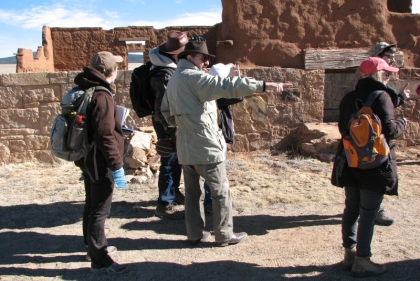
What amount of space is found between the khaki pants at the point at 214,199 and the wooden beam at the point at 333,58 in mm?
3910

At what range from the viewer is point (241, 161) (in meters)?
6.58

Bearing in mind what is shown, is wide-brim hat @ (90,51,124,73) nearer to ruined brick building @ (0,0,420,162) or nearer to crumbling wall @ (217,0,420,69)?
ruined brick building @ (0,0,420,162)

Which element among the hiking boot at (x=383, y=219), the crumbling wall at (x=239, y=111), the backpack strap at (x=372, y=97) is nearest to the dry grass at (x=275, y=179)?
the crumbling wall at (x=239, y=111)

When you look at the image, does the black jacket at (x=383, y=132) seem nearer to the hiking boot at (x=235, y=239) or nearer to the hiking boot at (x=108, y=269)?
the hiking boot at (x=235, y=239)

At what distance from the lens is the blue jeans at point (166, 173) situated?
14.4 feet

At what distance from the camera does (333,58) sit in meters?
6.84

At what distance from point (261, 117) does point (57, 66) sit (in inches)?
202

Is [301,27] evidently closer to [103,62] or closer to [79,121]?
[103,62]

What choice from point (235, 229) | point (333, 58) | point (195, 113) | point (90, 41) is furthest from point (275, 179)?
point (90, 41)

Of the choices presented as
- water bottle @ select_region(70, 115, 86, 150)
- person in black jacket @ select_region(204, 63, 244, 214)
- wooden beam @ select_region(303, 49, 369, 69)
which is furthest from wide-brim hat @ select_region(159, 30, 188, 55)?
wooden beam @ select_region(303, 49, 369, 69)

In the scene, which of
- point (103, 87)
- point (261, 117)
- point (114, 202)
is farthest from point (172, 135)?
point (261, 117)

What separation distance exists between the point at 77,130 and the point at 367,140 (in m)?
2.05

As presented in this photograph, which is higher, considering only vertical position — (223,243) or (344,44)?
(344,44)

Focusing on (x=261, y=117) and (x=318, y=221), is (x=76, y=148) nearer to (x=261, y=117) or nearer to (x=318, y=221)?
(x=318, y=221)
